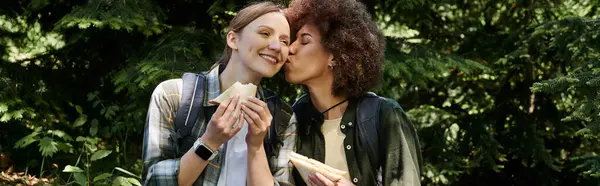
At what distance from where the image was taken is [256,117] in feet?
7.86

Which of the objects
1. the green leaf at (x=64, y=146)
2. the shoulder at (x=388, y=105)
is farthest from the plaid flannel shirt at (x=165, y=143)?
the green leaf at (x=64, y=146)

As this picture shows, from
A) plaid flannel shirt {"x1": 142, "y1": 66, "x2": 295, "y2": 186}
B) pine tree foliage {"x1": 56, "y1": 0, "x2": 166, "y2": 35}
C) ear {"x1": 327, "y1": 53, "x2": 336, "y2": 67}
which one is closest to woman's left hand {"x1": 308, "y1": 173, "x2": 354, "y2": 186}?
plaid flannel shirt {"x1": 142, "y1": 66, "x2": 295, "y2": 186}

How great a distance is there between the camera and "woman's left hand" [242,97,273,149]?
2395 mm

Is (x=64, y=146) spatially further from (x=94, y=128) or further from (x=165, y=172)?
(x=165, y=172)

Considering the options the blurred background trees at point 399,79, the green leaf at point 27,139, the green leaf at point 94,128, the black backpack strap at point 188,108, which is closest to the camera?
the black backpack strap at point 188,108

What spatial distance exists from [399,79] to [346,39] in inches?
124

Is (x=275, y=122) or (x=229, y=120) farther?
(x=275, y=122)

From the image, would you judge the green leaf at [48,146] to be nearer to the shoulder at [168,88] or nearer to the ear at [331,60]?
the shoulder at [168,88]

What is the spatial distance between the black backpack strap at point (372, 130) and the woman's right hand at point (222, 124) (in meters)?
0.59

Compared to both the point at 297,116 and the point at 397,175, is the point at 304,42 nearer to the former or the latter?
the point at 297,116

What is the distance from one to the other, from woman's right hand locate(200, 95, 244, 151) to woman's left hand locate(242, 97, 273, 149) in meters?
0.03

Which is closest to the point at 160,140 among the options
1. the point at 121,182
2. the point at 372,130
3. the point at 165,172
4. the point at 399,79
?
the point at 165,172

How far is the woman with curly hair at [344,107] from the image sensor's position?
2.72m

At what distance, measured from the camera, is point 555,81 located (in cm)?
392
